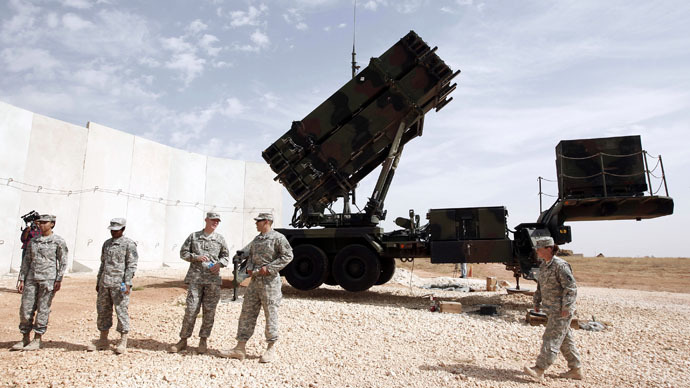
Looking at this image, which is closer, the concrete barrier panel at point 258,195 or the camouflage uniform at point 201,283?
the camouflage uniform at point 201,283

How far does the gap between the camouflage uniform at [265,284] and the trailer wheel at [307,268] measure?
14.2 ft

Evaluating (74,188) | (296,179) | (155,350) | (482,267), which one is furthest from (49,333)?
(482,267)

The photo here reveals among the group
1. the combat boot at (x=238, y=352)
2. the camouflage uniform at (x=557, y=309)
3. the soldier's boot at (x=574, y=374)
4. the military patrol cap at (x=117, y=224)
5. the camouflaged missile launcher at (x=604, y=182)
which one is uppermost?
the camouflaged missile launcher at (x=604, y=182)

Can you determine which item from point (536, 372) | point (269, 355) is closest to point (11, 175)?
point (269, 355)

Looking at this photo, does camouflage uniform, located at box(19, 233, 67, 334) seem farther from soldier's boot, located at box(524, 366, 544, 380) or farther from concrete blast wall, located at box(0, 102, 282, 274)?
concrete blast wall, located at box(0, 102, 282, 274)

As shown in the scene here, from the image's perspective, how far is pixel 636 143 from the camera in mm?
7383

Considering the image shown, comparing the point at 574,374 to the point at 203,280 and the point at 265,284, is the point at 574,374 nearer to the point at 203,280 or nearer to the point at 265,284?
the point at 265,284

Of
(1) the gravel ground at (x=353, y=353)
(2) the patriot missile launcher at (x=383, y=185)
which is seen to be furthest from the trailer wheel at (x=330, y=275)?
(1) the gravel ground at (x=353, y=353)

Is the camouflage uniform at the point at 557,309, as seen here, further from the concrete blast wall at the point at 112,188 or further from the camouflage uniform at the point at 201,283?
the concrete blast wall at the point at 112,188

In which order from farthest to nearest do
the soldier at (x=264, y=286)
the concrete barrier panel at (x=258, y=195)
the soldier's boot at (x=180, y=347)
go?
the concrete barrier panel at (x=258, y=195)
the soldier's boot at (x=180, y=347)
the soldier at (x=264, y=286)

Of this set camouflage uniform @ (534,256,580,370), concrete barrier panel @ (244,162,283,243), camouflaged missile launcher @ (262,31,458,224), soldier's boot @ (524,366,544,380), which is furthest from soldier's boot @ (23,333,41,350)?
concrete barrier panel @ (244,162,283,243)

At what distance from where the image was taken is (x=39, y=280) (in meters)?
4.42

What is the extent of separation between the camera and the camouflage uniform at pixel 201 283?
434 cm

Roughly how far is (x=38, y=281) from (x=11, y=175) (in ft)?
32.0
